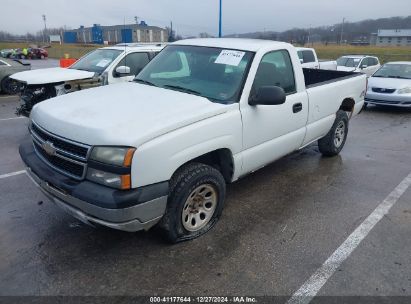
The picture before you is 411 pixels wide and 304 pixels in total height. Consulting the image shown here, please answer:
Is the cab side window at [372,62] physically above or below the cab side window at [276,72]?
below

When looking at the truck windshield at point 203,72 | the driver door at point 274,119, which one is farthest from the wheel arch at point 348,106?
the truck windshield at point 203,72

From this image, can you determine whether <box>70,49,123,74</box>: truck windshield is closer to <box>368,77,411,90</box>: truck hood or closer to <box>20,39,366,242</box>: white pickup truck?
<box>20,39,366,242</box>: white pickup truck

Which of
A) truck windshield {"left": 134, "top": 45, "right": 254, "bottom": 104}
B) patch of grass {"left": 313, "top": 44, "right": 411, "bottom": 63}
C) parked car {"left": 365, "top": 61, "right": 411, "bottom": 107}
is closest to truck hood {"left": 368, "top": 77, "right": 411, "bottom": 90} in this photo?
parked car {"left": 365, "top": 61, "right": 411, "bottom": 107}

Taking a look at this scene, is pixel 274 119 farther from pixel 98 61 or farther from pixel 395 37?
pixel 395 37

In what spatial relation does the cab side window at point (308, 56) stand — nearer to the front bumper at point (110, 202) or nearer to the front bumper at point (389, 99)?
the front bumper at point (389, 99)

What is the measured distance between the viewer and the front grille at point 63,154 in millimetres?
2869

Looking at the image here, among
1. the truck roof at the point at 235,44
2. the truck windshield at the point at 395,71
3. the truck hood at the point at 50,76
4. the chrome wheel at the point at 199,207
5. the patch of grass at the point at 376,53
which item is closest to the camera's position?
the chrome wheel at the point at 199,207

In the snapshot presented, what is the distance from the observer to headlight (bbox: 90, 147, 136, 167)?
271 centimetres

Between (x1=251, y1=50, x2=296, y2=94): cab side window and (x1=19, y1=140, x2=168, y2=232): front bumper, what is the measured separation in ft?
5.52

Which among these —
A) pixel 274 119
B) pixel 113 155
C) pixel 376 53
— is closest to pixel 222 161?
pixel 274 119

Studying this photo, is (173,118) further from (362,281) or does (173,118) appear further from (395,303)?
(395,303)

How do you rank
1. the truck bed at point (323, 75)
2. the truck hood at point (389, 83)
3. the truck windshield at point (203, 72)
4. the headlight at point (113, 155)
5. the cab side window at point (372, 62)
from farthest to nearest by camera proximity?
the cab side window at point (372, 62), the truck hood at point (389, 83), the truck bed at point (323, 75), the truck windshield at point (203, 72), the headlight at point (113, 155)

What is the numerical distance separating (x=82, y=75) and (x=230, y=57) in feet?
12.7

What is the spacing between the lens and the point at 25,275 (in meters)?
2.97
